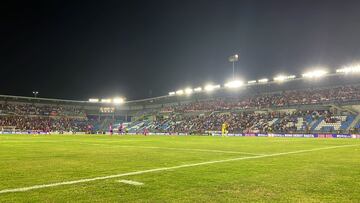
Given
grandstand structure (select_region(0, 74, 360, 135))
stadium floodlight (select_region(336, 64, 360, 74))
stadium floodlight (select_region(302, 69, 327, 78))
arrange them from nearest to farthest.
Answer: grandstand structure (select_region(0, 74, 360, 135)), stadium floodlight (select_region(336, 64, 360, 74)), stadium floodlight (select_region(302, 69, 327, 78))

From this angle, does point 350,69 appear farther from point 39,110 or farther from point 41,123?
point 39,110

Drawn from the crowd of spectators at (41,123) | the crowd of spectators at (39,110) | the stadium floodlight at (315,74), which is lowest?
the crowd of spectators at (41,123)

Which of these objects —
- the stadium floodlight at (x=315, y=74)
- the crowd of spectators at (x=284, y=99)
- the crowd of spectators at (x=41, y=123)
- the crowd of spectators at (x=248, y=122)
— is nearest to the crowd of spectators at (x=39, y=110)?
the crowd of spectators at (x=41, y=123)

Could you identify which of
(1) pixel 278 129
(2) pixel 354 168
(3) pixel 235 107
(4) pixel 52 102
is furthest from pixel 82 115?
(2) pixel 354 168

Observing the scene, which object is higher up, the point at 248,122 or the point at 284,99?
the point at 284,99

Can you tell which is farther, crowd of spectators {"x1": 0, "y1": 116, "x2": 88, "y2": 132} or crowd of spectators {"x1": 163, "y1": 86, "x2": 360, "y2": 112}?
crowd of spectators {"x1": 0, "y1": 116, "x2": 88, "y2": 132}

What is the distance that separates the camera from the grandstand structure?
59094mm

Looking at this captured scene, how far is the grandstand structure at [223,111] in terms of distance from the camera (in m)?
59.1

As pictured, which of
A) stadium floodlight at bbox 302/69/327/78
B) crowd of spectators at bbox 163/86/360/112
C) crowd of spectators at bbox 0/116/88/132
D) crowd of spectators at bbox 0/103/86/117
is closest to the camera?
crowd of spectators at bbox 163/86/360/112

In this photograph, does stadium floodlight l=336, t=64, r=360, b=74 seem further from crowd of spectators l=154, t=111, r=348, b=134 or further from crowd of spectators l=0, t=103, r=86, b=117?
crowd of spectators l=0, t=103, r=86, b=117

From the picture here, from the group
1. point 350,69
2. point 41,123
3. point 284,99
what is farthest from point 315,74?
point 41,123

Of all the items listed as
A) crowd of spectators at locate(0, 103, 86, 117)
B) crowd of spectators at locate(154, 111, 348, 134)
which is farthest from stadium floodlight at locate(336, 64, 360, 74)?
crowd of spectators at locate(0, 103, 86, 117)

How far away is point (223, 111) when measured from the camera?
7962 centimetres

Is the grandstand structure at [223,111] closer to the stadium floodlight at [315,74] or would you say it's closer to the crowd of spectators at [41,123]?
the crowd of spectators at [41,123]
